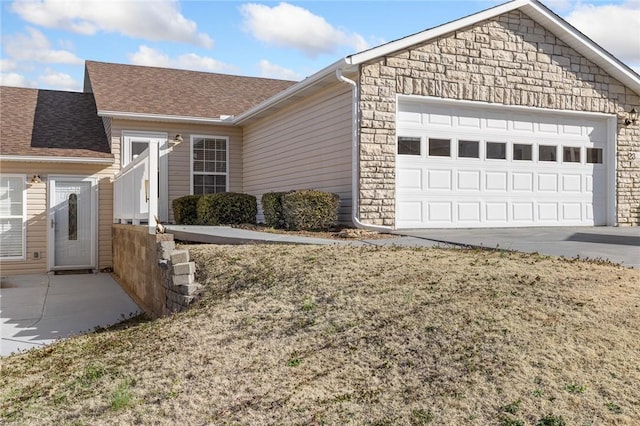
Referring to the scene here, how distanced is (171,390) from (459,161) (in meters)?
8.32

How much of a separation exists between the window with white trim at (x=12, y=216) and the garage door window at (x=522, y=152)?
1179 cm

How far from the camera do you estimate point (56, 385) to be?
457 cm

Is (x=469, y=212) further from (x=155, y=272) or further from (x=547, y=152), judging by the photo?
(x=155, y=272)

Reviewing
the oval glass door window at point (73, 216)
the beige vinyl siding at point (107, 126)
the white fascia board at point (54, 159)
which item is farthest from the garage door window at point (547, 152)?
the oval glass door window at point (73, 216)

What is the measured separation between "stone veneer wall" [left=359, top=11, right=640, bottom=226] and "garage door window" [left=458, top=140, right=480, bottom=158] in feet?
2.83

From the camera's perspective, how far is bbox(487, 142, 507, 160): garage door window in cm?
1140

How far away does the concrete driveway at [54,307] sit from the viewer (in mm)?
7941

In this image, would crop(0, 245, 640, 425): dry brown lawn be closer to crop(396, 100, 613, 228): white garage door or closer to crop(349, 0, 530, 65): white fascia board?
crop(396, 100, 613, 228): white garage door

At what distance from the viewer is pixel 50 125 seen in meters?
15.5

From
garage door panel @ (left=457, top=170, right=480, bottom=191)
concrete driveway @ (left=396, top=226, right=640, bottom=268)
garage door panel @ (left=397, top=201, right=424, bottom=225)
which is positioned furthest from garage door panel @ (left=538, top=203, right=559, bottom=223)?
garage door panel @ (left=397, top=201, right=424, bottom=225)

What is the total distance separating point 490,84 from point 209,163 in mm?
8300

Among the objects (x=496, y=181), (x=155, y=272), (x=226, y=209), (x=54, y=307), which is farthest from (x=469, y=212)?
(x=54, y=307)

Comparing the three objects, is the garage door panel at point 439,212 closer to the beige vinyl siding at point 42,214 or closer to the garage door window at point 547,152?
the garage door window at point 547,152

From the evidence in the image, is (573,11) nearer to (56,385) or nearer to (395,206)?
(395,206)
